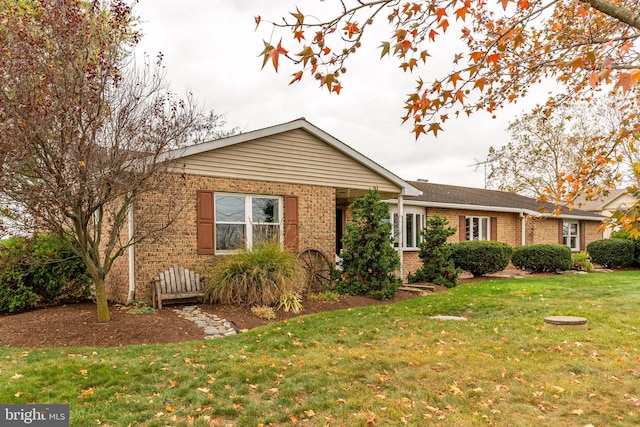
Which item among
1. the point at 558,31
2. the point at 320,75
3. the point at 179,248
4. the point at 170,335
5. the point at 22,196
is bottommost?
the point at 170,335

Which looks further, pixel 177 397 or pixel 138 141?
pixel 138 141

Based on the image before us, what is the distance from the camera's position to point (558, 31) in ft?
18.7

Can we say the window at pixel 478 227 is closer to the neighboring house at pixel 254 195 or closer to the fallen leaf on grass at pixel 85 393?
the neighboring house at pixel 254 195

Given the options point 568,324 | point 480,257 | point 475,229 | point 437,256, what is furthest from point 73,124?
point 475,229

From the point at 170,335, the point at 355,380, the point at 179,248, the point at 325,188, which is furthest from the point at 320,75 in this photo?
the point at 325,188

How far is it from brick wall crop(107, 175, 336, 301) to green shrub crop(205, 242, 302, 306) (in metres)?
0.88

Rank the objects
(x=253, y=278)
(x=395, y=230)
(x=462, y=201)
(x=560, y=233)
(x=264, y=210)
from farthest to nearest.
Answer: (x=560, y=233) < (x=462, y=201) < (x=395, y=230) < (x=264, y=210) < (x=253, y=278)

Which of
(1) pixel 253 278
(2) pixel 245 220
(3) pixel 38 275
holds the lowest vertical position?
(1) pixel 253 278

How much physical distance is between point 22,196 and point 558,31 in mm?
8071

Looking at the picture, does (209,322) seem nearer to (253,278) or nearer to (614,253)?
(253,278)

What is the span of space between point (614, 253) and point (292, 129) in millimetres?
16013

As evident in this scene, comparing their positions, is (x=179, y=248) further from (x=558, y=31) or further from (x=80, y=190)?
(x=558, y=31)

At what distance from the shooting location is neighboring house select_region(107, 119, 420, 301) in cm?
931

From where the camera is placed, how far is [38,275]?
871 centimetres
